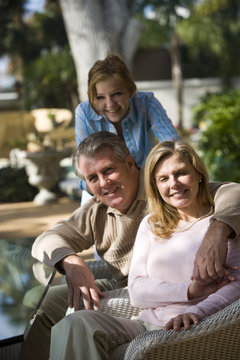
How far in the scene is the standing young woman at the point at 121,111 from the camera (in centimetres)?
243

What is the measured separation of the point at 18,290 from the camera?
7.70ft

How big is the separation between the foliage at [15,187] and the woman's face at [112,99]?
22.6ft

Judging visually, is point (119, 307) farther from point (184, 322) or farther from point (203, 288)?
point (184, 322)

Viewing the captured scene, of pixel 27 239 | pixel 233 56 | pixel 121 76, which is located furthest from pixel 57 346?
pixel 233 56

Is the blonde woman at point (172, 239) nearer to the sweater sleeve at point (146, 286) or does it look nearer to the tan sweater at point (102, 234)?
the sweater sleeve at point (146, 286)

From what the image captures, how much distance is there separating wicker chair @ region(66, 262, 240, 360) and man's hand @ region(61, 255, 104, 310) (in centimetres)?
48

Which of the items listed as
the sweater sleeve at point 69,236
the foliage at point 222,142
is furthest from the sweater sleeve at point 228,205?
the foliage at point 222,142

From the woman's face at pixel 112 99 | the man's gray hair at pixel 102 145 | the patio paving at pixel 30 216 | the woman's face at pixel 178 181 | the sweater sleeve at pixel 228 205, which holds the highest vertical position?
the woman's face at pixel 112 99

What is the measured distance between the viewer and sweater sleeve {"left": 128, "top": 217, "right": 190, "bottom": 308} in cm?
167

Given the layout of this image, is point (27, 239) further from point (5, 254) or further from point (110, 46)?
point (110, 46)

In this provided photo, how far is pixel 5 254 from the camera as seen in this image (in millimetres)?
3029

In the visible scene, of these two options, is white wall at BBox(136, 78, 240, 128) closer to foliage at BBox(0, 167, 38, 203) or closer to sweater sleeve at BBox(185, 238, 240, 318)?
foliage at BBox(0, 167, 38, 203)

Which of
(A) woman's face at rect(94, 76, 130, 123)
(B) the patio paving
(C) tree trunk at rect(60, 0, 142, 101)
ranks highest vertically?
(C) tree trunk at rect(60, 0, 142, 101)

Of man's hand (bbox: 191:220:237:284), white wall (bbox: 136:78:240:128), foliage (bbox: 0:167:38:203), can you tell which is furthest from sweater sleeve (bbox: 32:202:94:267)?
white wall (bbox: 136:78:240:128)
